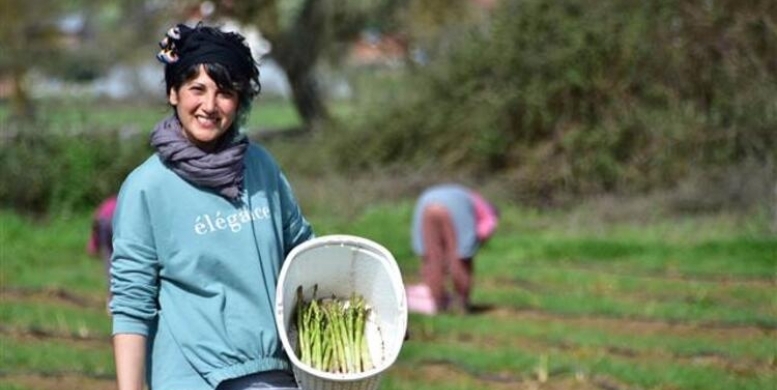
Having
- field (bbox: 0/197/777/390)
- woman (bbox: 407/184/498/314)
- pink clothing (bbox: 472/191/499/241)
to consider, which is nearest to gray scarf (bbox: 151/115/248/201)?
A: field (bbox: 0/197/777/390)

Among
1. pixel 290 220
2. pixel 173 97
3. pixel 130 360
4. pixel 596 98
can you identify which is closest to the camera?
pixel 130 360

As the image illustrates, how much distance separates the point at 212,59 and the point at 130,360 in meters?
0.78

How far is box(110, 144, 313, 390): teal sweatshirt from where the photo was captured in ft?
14.6


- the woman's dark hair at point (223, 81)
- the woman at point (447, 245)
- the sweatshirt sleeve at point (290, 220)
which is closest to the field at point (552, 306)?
the woman at point (447, 245)

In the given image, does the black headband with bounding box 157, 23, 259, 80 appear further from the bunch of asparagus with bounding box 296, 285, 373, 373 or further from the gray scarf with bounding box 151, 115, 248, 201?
the bunch of asparagus with bounding box 296, 285, 373, 373

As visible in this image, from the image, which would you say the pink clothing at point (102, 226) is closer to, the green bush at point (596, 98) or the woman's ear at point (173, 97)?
the woman's ear at point (173, 97)

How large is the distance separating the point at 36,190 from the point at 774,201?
7.88 m

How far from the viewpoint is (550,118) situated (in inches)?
824

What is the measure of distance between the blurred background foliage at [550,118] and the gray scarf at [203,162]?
1439cm

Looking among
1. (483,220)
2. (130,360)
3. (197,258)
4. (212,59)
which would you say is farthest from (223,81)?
(483,220)

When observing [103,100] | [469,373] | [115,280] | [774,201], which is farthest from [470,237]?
[103,100]

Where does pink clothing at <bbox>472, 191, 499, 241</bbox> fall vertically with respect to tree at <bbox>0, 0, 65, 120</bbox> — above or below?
below

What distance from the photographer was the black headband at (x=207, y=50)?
4527 millimetres

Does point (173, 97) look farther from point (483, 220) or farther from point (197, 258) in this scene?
point (483, 220)
